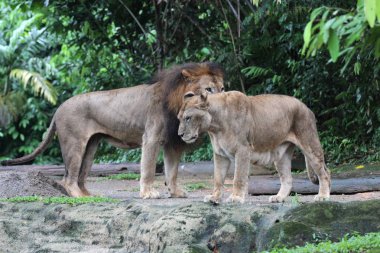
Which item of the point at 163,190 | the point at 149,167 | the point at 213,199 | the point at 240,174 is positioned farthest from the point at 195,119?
the point at 163,190

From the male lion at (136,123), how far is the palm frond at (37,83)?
426 inches

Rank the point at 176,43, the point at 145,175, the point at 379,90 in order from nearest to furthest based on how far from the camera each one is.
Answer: the point at 145,175
the point at 379,90
the point at 176,43

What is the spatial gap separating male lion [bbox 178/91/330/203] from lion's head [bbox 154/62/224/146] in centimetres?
77

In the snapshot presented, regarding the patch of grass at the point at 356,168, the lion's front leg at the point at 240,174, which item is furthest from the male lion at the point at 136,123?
the patch of grass at the point at 356,168

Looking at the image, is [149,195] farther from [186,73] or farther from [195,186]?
[195,186]

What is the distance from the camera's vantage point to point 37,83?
22.3m

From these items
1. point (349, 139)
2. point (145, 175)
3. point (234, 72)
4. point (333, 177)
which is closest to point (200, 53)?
point (234, 72)

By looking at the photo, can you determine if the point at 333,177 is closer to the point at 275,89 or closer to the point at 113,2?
the point at 275,89

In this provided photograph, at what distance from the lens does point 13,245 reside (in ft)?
30.4

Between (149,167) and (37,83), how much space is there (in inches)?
499

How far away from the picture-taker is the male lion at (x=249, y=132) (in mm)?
8547

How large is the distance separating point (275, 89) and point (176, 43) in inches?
88.9

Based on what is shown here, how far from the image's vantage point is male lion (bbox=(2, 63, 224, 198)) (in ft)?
33.2

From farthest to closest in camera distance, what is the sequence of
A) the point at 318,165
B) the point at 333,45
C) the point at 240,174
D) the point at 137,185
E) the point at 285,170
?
1. the point at 137,185
2. the point at 285,170
3. the point at 318,165
4. the point at 240,174
5. the point at 333,45
